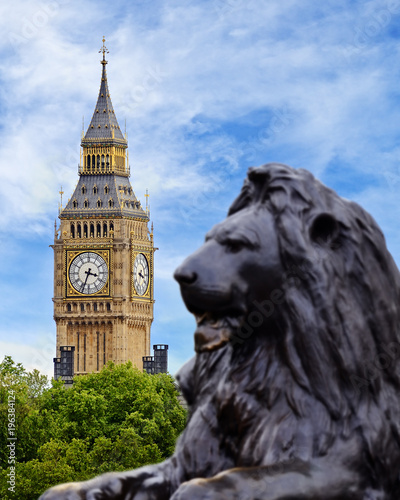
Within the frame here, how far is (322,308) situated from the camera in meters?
3.73

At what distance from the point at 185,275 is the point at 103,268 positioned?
9356 centimetres

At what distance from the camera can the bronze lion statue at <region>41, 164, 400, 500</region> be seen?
3.69 metres

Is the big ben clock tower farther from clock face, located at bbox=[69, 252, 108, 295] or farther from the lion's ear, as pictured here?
the lion's ear

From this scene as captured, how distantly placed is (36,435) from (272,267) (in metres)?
40.0

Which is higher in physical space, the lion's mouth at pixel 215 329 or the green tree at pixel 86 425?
the green tree at pixel 86 425

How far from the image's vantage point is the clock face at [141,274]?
97375 millimetres

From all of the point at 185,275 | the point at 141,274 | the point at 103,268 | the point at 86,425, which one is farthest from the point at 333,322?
the point at 141,274

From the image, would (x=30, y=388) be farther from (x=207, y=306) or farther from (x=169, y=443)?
(x=207, y=306)

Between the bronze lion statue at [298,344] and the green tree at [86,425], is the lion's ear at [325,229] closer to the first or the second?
the bronze lion statue at [298,344]

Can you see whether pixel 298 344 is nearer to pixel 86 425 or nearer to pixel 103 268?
pixel 86 425

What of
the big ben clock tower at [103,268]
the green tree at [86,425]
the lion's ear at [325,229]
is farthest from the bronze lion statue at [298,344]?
the big ben clock tower at [103,268]

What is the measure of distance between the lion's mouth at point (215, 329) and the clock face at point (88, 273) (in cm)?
9294

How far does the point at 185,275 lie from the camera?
375cm

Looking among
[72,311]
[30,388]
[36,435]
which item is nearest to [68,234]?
[72,311]
